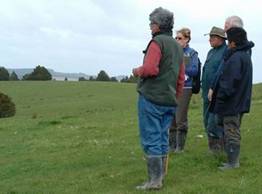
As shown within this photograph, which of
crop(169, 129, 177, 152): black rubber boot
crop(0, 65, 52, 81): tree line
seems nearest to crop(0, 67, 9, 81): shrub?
crop(0, 65, 52, 81): tree line

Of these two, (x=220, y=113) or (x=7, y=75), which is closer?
(x=220, y=113)

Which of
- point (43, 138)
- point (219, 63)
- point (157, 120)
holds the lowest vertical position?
point (43, 138)

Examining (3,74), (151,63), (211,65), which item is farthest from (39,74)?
(151,63)

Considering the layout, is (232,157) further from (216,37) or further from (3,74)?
(3,74)

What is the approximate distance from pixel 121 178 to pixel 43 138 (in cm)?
765

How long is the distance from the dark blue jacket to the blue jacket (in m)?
1.39

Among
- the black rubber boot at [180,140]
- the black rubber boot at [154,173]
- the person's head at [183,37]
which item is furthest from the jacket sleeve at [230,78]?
the black rubber boot at [180,140]

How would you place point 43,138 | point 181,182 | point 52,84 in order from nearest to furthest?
1. point 181,182
2. point 43,138
3. point 52,84

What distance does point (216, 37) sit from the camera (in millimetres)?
9734

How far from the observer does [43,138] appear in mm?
16203

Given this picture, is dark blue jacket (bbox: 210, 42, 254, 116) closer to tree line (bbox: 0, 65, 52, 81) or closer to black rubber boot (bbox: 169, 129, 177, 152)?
black rubber boot (bbox: 169, 129, 177, 152)

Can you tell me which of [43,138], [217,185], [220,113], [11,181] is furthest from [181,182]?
[43,138]

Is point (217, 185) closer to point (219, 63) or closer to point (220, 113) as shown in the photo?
point (220, 113)

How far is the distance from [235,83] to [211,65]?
54.2 inches
